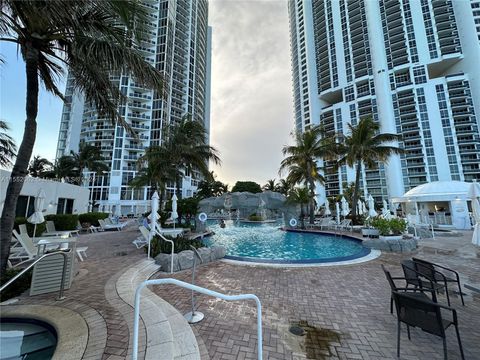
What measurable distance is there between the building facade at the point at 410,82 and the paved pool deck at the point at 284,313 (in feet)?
168

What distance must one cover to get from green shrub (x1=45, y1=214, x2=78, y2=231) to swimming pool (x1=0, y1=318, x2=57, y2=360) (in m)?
13.2

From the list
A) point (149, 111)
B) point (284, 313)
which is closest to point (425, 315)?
point (284, 313)

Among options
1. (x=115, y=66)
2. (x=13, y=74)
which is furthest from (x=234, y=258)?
(x=13, y=74)

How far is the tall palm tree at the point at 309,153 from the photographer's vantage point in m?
18.4

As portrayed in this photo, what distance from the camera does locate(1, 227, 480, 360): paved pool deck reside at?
8.28ft

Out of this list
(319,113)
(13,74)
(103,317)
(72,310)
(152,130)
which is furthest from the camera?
(319,113)

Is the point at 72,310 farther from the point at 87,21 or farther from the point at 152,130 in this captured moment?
the point at 152,130

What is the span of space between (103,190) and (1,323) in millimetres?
45533

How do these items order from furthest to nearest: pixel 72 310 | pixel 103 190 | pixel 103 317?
pixel 103 190 < pixel 72 310 < pixel 103 317

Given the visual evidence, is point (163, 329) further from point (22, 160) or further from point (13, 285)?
point (22, 160)

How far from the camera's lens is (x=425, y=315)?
7.85 feet

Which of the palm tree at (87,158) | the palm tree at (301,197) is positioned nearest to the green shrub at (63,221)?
the palm tree at (301,197)

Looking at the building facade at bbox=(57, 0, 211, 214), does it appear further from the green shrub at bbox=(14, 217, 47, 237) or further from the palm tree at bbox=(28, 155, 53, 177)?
the green shrub at bbox=(14, 217, 47, 237)

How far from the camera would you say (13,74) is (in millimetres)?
5191
